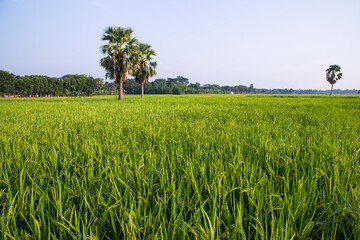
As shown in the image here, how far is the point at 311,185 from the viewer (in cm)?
104

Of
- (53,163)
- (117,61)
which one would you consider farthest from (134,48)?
(53,163)

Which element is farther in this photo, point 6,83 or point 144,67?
point 6,83

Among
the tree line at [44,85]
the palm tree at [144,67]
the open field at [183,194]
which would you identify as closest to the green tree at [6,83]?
the tree line at [44,85]

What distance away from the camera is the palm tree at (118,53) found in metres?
23.8

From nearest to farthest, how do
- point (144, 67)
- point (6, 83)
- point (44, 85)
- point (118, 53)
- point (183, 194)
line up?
point (183, 194) < point (118, 53) < point (144, 67) < point (6, 83) < point (44, 85)

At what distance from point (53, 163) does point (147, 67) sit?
116ft

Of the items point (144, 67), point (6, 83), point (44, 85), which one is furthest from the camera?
point (44, 85)

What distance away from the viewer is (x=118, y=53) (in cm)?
2438

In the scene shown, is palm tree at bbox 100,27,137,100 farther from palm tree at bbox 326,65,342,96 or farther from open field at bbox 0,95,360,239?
palm tree at bbox 326,65,342,96

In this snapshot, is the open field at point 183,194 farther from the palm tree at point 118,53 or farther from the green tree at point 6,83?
the green tree at point 6,83

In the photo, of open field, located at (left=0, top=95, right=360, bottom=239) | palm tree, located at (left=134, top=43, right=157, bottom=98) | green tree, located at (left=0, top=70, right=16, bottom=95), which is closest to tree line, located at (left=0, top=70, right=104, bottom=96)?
green tree, located at (left=0, top=70, right=16, bottom=95)

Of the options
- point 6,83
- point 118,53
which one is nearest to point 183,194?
point 118,53

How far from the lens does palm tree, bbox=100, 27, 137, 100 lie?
2377 centimetres

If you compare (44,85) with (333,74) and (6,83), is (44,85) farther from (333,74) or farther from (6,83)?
(333,74)
